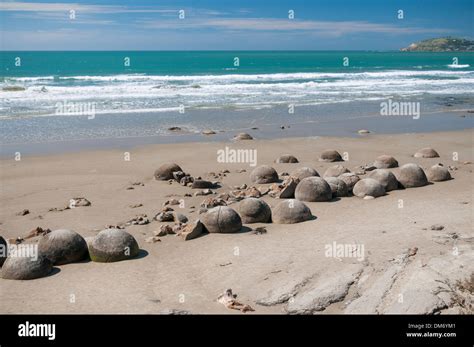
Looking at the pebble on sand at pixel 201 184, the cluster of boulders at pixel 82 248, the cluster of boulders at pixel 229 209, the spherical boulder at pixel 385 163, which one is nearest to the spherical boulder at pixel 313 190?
the cluster of boulders at pixel 229 209

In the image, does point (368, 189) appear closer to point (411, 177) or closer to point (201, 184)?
point (411, 177)

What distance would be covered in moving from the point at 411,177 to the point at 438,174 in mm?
1130

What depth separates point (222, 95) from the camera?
1570 inches

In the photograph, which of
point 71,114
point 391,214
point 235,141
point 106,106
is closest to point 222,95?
point 106,106

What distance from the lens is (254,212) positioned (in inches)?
→ 435

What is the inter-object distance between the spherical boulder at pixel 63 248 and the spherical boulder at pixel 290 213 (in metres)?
3.80

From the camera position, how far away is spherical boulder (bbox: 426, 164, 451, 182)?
14505mm

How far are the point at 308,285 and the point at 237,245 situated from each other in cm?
226

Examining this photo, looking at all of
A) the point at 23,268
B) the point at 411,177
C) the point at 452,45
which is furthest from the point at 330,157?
the point at 452,45
